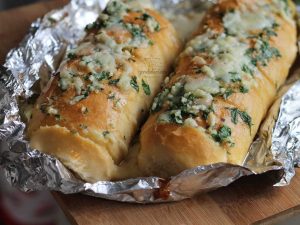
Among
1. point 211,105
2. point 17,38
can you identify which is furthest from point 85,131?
point 17,38

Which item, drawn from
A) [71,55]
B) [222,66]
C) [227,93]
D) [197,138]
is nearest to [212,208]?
[197,138]

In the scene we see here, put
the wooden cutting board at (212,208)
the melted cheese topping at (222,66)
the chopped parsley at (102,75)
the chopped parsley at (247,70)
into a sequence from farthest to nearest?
1. the chopped parsley at (247,70)
2. the chopped parsley at (102,75)
3. the melted cheese topping at (222,66)
4. the wooden cutting board at (212,208)

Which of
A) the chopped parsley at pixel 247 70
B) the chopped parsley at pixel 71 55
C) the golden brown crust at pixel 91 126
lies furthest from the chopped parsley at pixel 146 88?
the chopped parsley at pixel 247 70

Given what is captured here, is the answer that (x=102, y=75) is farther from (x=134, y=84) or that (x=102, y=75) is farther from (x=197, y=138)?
(x=197, y=138)

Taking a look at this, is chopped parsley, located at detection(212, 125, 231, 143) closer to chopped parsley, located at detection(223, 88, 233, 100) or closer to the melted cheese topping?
the melted cheese topping

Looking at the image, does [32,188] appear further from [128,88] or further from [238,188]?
[238,188]

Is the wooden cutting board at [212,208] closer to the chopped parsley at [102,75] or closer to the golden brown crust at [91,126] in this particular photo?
the golden brown crust at [91,126]
